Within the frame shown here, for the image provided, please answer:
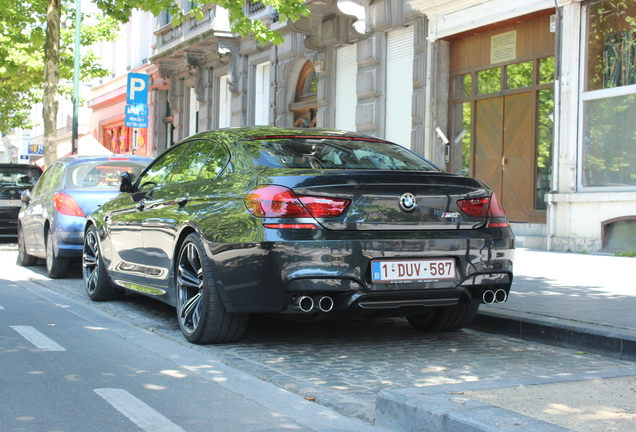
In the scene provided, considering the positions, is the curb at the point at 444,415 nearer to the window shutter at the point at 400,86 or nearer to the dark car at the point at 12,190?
the dark car at the point at 12,190

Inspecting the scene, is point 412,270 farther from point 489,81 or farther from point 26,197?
point 489,81

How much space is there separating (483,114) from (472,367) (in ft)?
36.7

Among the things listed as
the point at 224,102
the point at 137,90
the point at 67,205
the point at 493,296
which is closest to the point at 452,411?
the point at 493,296

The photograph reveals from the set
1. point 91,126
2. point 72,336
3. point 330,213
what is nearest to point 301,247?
point 330,213

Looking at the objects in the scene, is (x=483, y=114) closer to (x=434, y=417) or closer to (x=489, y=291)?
(x=489, y=291)

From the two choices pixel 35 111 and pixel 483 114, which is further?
pixel 35 111

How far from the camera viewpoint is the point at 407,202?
17.9 ft

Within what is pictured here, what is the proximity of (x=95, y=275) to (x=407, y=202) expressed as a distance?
419 centimetres

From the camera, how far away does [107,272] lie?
821cm

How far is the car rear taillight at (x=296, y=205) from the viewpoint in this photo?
5.30 metres

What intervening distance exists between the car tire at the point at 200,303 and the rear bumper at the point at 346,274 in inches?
5.6

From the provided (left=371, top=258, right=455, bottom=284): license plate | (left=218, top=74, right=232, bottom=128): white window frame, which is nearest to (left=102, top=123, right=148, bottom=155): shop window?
(left=218, top=74, right=232, bottom=128): white window frame

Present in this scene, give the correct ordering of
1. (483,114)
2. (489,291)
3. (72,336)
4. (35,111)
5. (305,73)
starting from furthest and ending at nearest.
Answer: (35,111)
(305,73)
(483,114)
(72,336)
(489,291)

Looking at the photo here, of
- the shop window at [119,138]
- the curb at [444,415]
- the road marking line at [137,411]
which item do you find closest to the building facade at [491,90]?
the curb at [444,415]
